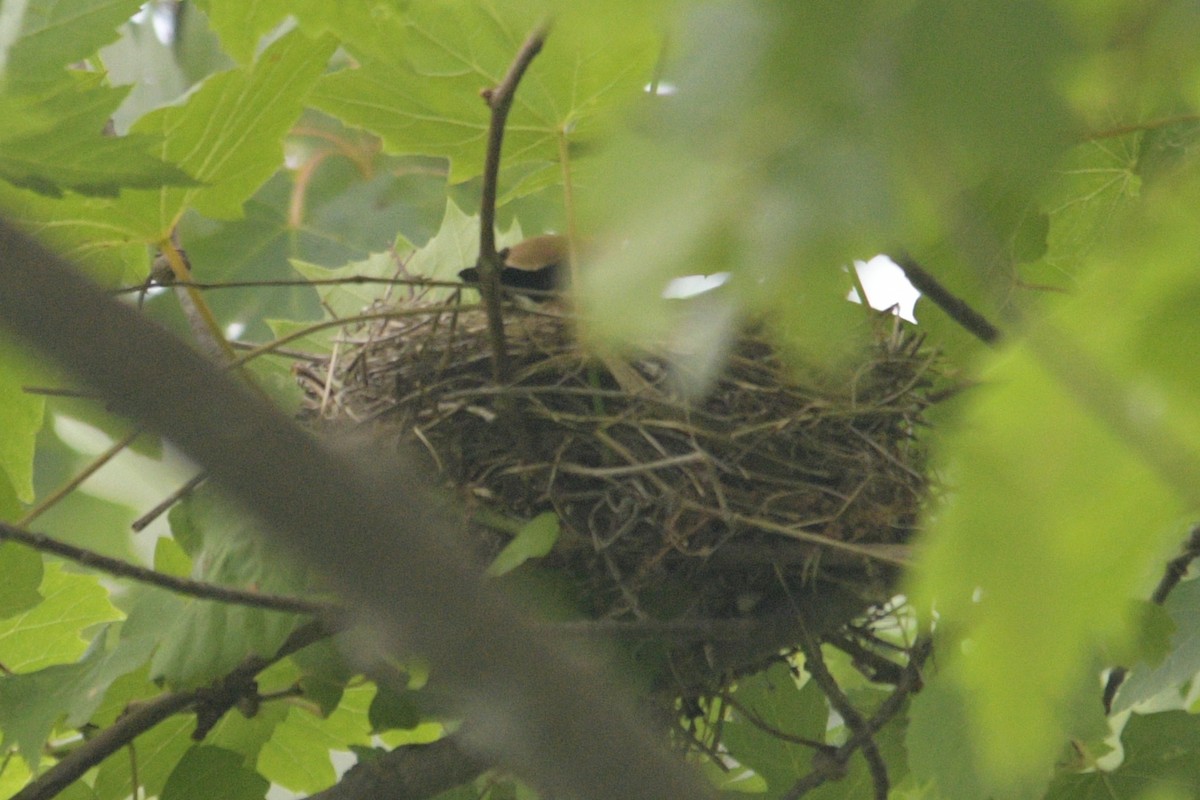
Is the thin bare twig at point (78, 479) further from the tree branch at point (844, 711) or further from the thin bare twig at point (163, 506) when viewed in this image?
the tree branch at point (844, 711)

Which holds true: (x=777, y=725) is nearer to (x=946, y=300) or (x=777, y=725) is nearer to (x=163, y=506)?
(x=946, y=300)

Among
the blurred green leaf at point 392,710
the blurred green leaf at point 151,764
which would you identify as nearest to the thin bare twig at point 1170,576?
the blurred green leaf at point 392,710

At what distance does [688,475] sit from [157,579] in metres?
0.54

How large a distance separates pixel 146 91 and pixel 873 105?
109 inches

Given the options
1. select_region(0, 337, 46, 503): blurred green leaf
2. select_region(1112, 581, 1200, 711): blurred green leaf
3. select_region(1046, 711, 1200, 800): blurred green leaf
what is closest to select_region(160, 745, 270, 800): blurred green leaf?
select_region(0, 337, 46, 503): blurred green leaf

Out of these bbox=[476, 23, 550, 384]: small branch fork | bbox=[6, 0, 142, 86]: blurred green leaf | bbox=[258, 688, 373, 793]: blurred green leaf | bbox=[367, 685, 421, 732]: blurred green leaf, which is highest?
bbox=[6, 0, 142, 86]: blurred green leaf

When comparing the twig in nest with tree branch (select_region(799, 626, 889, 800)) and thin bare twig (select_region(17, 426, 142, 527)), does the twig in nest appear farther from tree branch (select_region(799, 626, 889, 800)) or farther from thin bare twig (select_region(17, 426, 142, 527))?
thin bare twig (select_region(17, 426, 142, 527))

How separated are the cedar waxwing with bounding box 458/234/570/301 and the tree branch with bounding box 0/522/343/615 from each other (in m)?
0.68

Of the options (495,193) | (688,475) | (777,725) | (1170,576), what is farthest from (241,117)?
(1170,576)

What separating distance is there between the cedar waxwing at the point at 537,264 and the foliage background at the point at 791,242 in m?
0.09

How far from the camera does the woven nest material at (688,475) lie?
51.3 inches

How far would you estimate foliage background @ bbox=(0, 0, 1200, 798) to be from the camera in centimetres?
35

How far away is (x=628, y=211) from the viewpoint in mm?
347

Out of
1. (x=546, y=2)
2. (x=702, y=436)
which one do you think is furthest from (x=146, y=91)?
(x=546, y=2)
